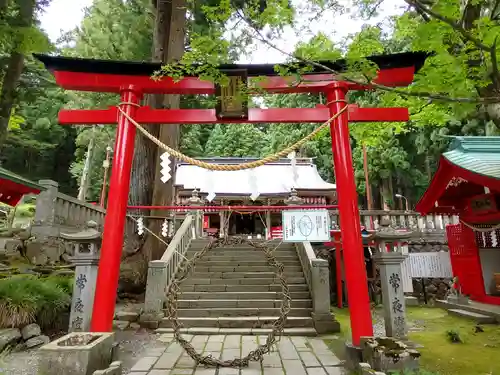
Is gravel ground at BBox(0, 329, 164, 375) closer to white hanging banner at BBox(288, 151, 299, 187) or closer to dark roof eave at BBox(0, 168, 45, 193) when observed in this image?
dark roof eave at BBox(0, 168, 45, 193)

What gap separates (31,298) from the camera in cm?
604

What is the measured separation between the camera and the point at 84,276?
5066mm

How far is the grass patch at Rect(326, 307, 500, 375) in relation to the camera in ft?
15.0

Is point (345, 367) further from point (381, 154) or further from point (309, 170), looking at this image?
point (381, 154)

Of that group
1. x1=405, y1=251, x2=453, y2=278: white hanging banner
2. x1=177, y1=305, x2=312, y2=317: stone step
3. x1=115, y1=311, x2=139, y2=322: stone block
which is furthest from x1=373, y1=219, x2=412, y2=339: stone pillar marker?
x1=405, y1=251, x2=453, y2=278: white hanging banner

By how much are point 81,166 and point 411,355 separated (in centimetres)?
2887

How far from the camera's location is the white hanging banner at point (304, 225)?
670cm

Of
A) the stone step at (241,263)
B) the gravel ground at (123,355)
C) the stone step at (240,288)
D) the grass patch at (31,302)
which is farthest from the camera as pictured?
the stone step at (241,263)

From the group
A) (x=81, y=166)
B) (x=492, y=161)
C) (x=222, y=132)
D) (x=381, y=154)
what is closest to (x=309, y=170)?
(x=381, y=154)

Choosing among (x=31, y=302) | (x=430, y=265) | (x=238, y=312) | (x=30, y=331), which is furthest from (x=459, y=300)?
(x=31, y=302)

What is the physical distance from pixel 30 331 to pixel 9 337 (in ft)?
1.18

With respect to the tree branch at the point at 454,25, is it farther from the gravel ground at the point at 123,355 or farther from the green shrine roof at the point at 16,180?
the green shrine roof at the point at 16,180

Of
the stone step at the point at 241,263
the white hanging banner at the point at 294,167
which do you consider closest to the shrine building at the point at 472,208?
the stone step at the point at 241,263

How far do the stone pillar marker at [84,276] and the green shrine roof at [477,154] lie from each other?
7671mm
